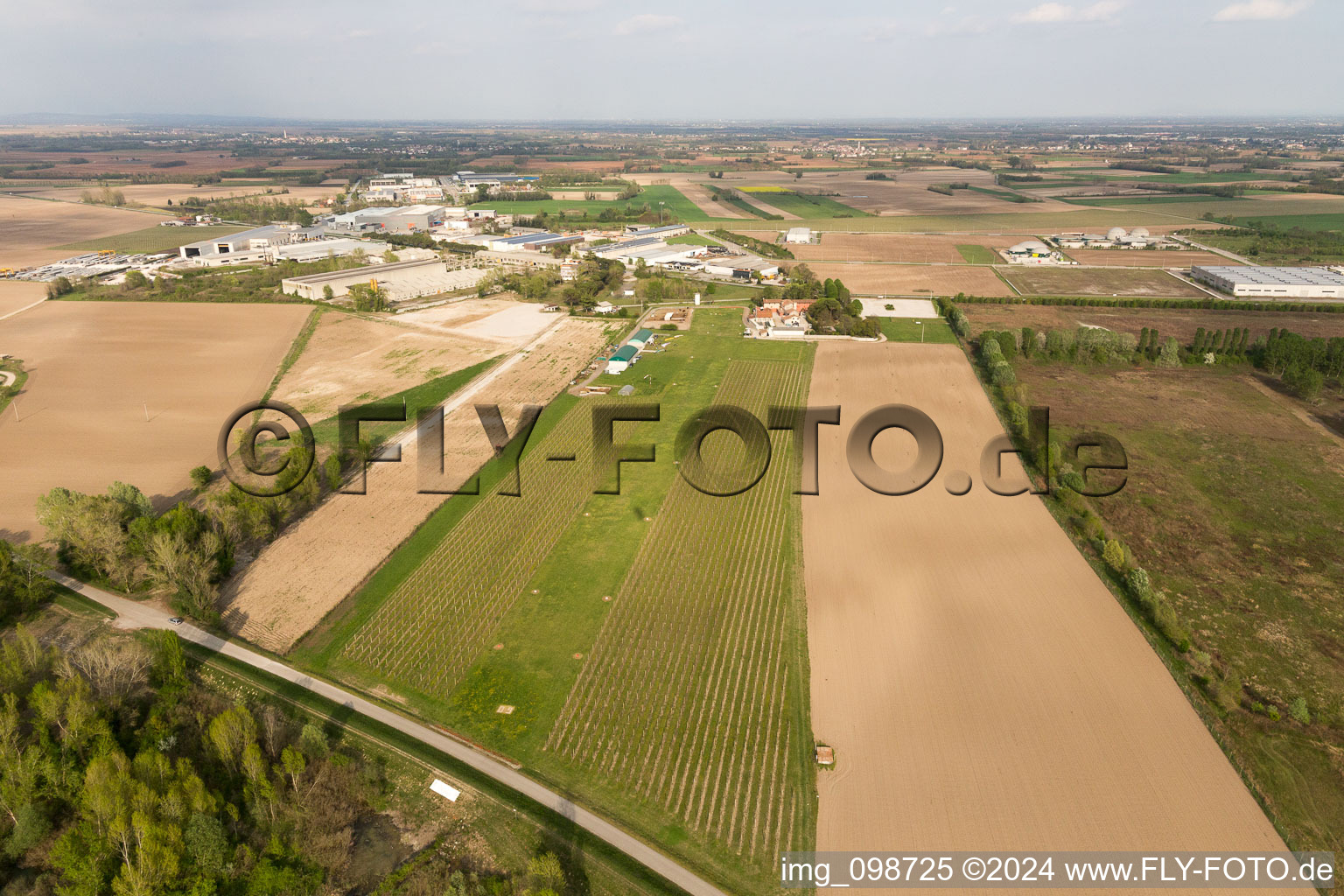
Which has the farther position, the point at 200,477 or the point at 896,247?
the point at 896,247

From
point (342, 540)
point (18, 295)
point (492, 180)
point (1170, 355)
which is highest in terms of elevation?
point (492, 180)

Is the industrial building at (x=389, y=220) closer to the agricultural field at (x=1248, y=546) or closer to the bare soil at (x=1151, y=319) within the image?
the bare soil at (x=1151, y=319)

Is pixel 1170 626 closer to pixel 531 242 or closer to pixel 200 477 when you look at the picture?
pixel 200 477

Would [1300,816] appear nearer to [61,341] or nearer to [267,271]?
[61,341]

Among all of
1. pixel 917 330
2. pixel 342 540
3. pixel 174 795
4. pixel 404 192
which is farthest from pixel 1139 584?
pixel 404 192

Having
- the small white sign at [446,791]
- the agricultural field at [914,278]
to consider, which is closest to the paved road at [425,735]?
the small white sign at [446,791]

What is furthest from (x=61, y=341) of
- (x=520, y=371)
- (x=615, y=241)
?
(x=615, y=241)
